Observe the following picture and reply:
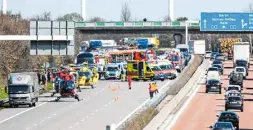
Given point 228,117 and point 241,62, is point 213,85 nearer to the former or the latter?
point 228,117

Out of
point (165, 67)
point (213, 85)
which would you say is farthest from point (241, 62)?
point (213, 85)

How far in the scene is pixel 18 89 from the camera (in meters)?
59.0

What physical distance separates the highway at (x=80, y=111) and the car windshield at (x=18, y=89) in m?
1.23

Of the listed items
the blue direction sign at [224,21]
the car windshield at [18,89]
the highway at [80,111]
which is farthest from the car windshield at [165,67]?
the car windshield at [18,89]

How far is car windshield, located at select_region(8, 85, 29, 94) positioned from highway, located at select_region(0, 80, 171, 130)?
1232mm

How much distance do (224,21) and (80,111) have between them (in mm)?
50163

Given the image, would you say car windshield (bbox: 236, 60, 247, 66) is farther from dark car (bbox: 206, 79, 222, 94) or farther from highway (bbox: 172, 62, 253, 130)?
dark car (bbox: 206, 79, 222, 94)

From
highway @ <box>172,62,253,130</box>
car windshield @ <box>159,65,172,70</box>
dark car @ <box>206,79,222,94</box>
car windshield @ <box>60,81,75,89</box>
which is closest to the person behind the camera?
highway @ <box>172,62,253,130</box>

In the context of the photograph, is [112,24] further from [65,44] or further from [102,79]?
[65,44]

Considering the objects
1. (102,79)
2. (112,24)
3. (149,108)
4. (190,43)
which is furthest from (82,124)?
(190,43)

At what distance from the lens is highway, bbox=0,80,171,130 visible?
160 ft

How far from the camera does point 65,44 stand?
5778 cm

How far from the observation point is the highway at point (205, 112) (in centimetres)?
4856

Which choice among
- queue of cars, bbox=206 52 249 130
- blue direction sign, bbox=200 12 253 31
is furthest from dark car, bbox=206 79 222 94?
blue direction sign, bbox=200 12 253 31
